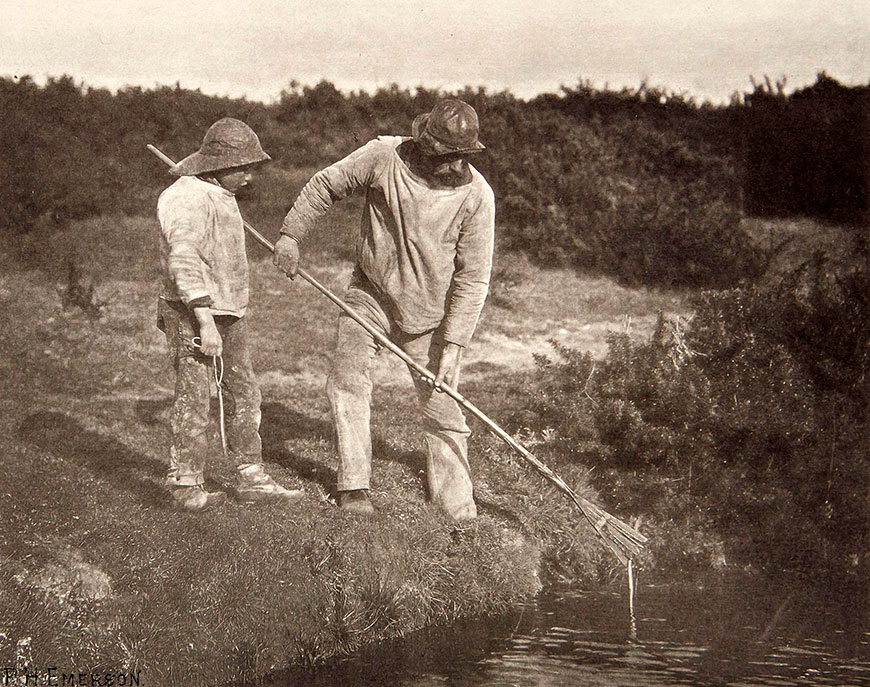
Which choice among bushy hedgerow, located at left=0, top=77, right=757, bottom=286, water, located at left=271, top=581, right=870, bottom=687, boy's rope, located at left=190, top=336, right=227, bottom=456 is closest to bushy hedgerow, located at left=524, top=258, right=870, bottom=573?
water, located at left=271, top=581, right=870, bottom=687

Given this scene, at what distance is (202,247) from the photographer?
634 centimetres

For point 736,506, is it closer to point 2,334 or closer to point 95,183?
point 2,334

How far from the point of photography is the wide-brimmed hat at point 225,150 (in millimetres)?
6375

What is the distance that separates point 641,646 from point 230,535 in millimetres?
2722

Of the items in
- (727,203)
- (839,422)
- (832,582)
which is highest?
(727,203)

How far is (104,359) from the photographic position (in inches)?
465

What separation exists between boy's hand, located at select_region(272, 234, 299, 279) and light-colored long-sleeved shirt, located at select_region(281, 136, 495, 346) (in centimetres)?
10

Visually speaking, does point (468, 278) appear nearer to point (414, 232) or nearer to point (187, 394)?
point (414, 232)

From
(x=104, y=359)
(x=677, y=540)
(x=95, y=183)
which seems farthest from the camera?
(x=95, y=183)

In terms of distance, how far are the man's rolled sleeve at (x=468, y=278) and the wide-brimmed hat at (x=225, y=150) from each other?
1.50 metres

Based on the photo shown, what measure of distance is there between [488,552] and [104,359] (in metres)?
6.59

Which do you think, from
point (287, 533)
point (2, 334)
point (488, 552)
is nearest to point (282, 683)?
point (287, 533)

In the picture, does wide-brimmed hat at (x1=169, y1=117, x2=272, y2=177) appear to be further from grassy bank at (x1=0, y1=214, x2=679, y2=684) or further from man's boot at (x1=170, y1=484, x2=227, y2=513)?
grassy bank at (x1=0, y1=214, x2=679, y2=684)

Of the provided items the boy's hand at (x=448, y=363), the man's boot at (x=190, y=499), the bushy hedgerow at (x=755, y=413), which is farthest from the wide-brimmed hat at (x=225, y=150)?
the bushy hedgerow at (x=755, y=413)
